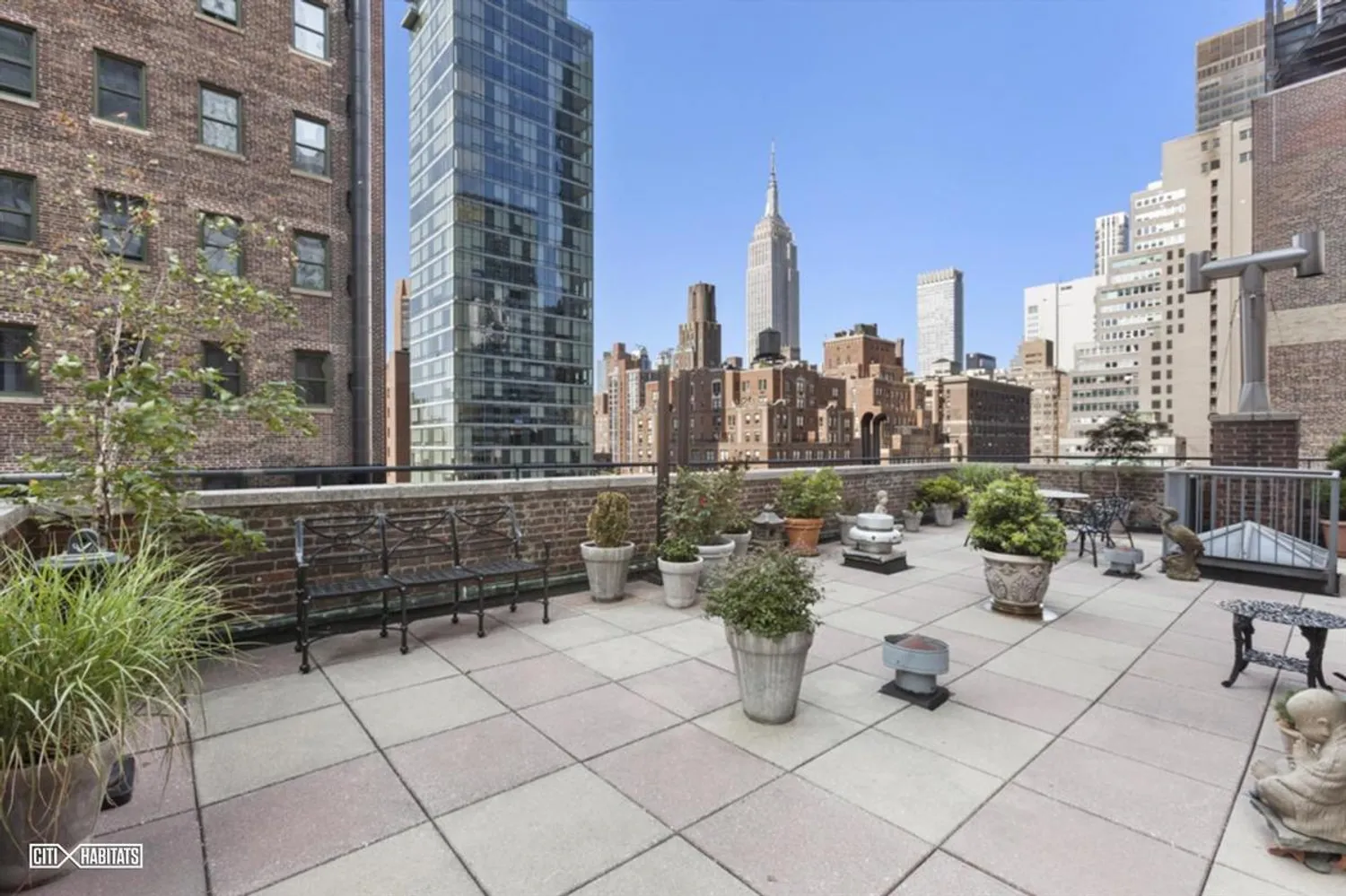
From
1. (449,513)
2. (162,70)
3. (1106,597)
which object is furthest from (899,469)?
(162,70)

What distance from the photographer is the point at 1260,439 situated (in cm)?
838

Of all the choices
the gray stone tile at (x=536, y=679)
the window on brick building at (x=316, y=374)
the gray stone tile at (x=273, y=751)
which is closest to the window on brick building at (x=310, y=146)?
the window on brick building at (x=316, y=374)

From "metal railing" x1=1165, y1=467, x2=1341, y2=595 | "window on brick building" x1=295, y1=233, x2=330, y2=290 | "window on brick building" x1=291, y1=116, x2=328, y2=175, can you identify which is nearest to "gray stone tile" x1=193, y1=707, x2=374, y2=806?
"metal railing" x1=1165, y1=467, x2=1341, y2=595

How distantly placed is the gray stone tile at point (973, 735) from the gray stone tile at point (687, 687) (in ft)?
3.56

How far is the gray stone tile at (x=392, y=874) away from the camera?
7.50 feet

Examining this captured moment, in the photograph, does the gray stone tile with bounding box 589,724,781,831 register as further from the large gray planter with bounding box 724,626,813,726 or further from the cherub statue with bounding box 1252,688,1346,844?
the cherub statue with bounding box 1252,688,1346,844

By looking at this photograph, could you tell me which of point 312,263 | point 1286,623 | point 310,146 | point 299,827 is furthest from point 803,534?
point 310,146

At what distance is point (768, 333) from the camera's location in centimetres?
3959

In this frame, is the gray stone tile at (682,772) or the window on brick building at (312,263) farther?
the window on brick building at (312,263)

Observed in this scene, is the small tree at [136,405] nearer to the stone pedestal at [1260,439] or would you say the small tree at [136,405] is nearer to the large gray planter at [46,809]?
the large gray planter at [46,809]

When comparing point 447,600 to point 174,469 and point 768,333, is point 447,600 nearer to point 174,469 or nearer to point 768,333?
point 174,469

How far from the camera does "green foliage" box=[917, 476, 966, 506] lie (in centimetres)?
1212

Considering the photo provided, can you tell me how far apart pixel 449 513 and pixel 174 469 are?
94.6 inches

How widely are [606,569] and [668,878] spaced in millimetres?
4194
